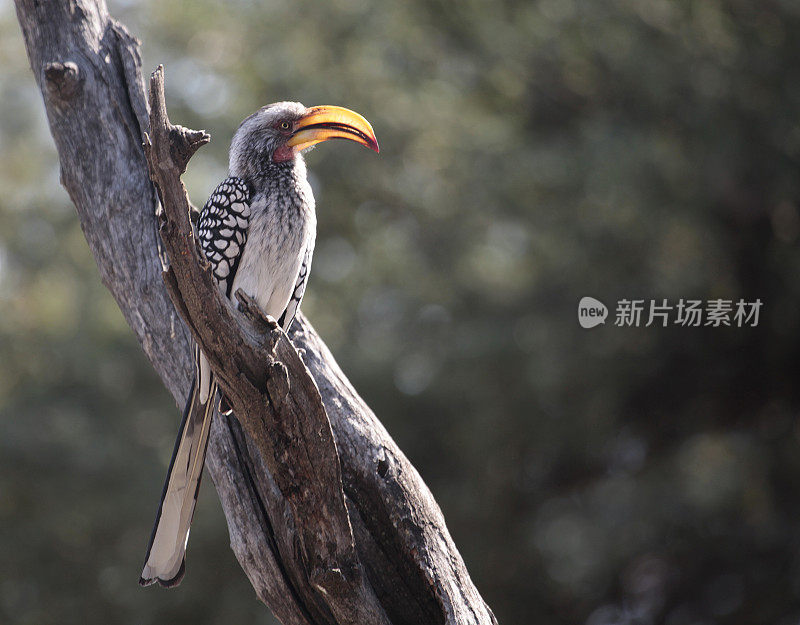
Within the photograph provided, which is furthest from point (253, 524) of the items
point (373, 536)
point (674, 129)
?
point (674, 129)

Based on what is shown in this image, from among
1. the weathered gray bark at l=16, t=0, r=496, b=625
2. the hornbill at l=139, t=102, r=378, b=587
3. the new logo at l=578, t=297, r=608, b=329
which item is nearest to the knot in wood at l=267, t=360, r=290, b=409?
the weathered gray bark at l=16, t=0, r=496, b=625

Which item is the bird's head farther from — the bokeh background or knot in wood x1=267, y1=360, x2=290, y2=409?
the bokeh background

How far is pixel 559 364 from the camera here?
4.57 metres

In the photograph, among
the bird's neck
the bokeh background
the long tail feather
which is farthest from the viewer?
the bokeh background

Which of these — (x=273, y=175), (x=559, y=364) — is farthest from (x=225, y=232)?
(x=559, y=364)

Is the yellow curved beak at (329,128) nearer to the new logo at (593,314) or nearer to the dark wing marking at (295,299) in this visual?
the dark wing marking at (295,299)

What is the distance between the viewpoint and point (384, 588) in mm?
2412

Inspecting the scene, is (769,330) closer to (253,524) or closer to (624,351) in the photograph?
(624,351)

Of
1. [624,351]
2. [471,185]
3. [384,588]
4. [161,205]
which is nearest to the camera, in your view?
[161,205]

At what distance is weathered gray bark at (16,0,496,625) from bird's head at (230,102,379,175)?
12.2 inches

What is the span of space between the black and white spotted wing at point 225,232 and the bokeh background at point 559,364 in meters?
2.21

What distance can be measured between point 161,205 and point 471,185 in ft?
11.0

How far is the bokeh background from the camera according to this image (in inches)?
181

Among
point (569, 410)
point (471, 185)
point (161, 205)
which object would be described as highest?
point (471, 185)
